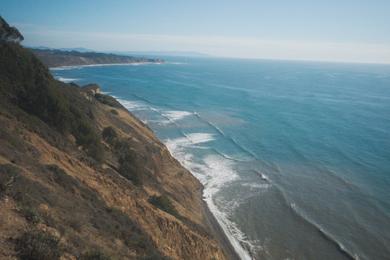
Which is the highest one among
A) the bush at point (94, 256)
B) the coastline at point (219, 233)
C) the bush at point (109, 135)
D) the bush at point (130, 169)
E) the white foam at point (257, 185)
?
the bush at point (94, 256)

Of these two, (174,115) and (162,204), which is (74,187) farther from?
(174,115)

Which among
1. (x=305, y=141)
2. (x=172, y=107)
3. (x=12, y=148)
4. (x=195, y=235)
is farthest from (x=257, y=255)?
(x=172, y=107)

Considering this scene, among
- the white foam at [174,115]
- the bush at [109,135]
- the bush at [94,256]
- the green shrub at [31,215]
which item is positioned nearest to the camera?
the bush at [94,256]

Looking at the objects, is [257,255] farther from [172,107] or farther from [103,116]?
[172,107]

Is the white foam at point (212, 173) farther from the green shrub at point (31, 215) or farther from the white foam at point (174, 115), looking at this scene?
the green shrub at point (31, 215)

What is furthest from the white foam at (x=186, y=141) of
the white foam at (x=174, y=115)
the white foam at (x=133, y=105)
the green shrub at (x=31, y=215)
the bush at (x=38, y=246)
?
the bush at (x=38, y=246)

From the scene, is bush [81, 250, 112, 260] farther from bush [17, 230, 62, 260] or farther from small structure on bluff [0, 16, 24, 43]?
small structure on bluff [0, 16, 24, 43]
